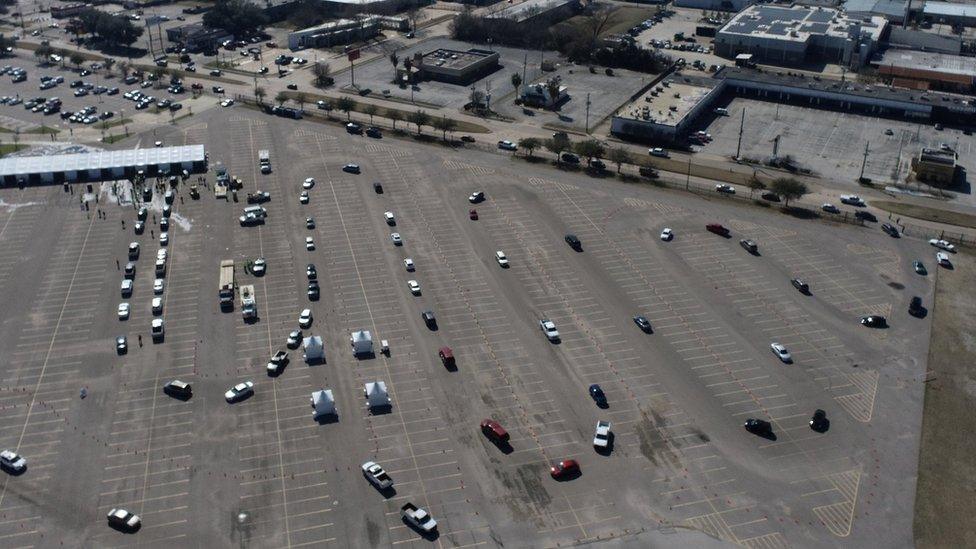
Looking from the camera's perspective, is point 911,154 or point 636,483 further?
point 911,154

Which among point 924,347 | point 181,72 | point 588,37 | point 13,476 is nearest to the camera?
point 13,476

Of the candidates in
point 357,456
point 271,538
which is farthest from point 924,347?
point 271,538

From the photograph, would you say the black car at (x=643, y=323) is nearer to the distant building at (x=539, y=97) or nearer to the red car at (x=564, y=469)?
the red car at (x=564, y=469)

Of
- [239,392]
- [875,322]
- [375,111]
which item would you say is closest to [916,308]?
[875,322]

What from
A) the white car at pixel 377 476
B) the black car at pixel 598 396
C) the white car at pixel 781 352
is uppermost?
the white car at pixel 781 352

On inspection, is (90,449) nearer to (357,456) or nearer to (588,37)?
(357,456)

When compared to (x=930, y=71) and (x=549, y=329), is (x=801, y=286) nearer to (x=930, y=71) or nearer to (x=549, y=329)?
(x=549, y=329)

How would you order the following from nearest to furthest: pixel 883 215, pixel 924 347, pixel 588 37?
pixel 924 347 → pixel 883 215 → pixel 588 37

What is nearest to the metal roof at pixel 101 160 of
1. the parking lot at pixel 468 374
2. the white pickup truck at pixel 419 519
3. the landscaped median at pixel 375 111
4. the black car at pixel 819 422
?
the parking lot at pixel 468 374
